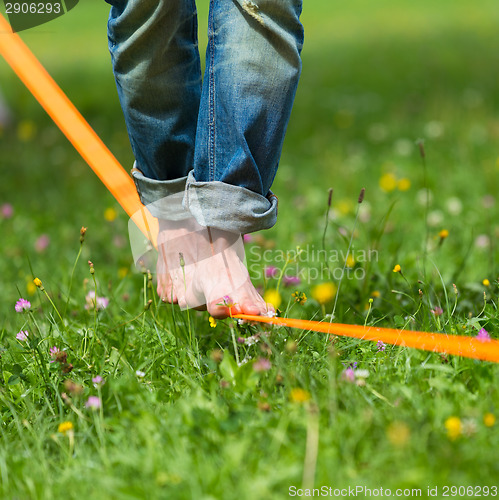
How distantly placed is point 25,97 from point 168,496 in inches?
224

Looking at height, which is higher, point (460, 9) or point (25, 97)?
point (25, 97)

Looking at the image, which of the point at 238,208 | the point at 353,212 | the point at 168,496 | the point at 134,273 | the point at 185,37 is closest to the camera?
the point at 168,496

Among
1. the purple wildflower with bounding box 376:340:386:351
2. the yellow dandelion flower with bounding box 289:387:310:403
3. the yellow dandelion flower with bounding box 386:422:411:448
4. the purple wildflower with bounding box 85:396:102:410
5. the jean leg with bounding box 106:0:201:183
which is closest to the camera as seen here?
the yellow dandelion flower with bounding box 386:422:411:448

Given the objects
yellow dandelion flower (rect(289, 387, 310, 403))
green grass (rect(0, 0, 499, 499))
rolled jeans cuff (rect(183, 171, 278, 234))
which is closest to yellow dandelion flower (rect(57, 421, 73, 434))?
green grass (rect(0, 0, 499, 499))

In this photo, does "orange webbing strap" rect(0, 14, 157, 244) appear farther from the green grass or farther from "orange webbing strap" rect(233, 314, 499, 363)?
"orange webbing strap" rect(233, 314, 499, 363)

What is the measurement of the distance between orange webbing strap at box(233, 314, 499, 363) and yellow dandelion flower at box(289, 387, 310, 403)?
243 mm

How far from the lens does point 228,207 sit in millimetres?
1509

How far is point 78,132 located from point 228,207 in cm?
75

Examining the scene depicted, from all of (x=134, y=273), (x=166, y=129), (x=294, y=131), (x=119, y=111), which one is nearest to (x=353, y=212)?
(x=134, y=273)

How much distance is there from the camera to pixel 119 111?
5.71 m

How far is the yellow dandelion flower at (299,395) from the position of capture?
1146 mm

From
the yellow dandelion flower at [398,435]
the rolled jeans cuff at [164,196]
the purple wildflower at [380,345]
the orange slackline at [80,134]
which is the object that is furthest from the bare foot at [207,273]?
the yellow dandelion flower at [398,435]

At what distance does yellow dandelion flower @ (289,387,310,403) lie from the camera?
3.76 ft

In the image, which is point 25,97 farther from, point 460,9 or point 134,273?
point 460,9
